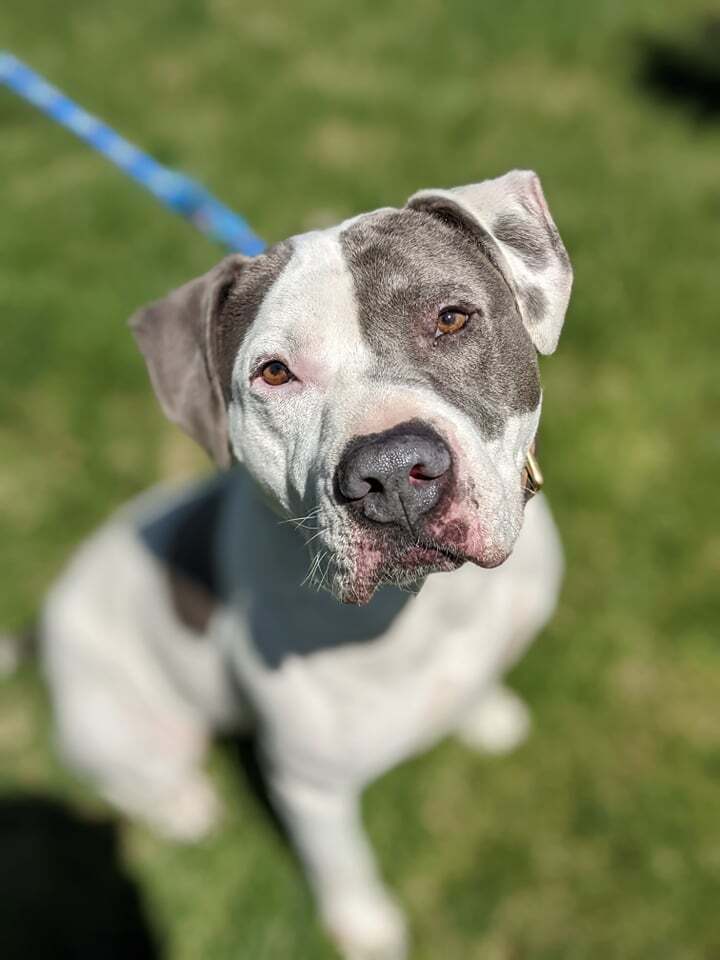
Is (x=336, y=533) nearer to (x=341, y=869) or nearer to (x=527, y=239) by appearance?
(x=527, y=239)

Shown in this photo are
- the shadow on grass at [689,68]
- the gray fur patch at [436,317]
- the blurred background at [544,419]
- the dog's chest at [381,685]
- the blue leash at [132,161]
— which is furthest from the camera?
the shadow on grass at [689,68]

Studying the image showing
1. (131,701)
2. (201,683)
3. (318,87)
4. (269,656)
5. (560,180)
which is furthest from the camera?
(318,87)

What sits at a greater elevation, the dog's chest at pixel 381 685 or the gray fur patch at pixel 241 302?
the gray fur patch at pixel 241 302

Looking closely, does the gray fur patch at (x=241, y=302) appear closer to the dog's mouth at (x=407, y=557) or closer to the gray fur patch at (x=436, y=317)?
the gray fur patch at (x=436, y=317)

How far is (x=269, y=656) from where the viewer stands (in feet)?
10.1

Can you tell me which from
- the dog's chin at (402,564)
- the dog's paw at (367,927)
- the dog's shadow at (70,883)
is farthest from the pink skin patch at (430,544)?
the dog's shadow at (70,883)

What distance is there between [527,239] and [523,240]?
1 centimetres

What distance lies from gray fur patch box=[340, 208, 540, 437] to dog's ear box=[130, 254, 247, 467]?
17.9 inches

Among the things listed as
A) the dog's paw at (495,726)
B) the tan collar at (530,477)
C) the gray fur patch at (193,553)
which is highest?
the tan collar at (530,477)

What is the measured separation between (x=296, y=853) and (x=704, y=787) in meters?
1.86

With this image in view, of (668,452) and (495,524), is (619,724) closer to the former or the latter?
(668,452)

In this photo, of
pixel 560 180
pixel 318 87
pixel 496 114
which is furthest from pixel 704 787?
pixel 318 87

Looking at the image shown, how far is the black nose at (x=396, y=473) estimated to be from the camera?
7.11ft

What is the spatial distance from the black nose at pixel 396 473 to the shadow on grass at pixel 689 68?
628 cm
